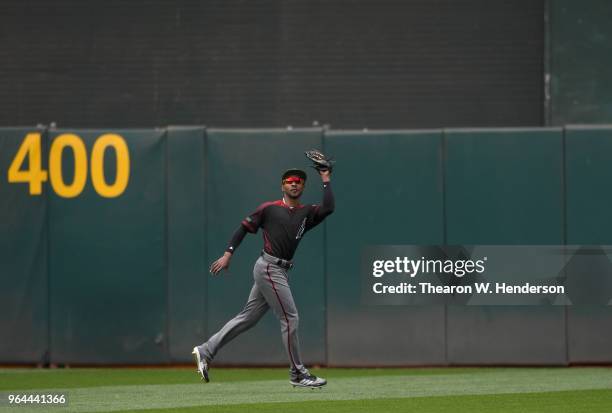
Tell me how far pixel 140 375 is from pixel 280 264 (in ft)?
9.74

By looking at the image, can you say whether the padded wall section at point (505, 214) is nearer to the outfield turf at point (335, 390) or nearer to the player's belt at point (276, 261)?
the outfield turf at point (335, 390)

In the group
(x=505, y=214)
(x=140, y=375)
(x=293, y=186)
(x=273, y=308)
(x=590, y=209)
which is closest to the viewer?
(x=293, y=186)

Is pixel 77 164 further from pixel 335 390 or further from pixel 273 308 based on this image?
pixel 335 390

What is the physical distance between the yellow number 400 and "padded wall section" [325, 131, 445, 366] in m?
2.29

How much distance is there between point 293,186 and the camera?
10055mm

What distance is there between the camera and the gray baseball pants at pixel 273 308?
10086 millimetres

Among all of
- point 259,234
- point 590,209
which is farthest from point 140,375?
point 590,209

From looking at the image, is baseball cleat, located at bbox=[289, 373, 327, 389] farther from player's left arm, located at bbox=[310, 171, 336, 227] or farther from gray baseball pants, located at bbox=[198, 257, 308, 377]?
player's left arm, located at bbox=[310, 171, 336, 227]

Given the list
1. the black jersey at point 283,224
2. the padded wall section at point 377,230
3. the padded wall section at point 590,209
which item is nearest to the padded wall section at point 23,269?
Answer: the padded wall section at point 377,230

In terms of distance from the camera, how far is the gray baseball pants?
10.1 m

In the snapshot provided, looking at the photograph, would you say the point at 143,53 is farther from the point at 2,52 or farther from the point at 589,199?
the point at 589,199

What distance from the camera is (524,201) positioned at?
12719 mm

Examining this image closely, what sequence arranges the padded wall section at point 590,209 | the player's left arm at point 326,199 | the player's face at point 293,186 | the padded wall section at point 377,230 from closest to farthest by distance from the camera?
the player's left arm at point 326,199 → the player's face at point 293,186 → the padded wall section at point 590,209 → the padded wall section at point 377,230

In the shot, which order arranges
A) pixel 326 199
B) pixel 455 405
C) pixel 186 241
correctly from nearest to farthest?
pixel 455 405, pixel 326 199, pixel 186 241
